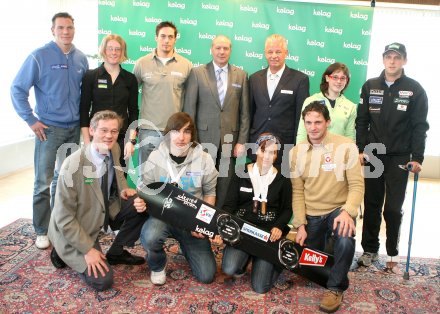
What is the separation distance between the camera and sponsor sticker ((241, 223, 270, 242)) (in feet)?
8.71

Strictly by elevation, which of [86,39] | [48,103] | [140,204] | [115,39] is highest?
[86,39]

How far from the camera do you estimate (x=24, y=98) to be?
10.5 feet

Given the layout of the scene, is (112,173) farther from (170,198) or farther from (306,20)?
(306,20)

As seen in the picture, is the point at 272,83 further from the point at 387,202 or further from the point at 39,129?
the point at 39,129

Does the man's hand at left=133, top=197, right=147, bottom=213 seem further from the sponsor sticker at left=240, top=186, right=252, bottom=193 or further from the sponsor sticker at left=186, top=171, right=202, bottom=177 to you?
the sponsor sticker at left=240, top=186, right=252, bottom=193

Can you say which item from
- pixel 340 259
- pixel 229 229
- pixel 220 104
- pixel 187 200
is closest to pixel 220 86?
pixel 220 104

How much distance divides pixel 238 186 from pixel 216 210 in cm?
24

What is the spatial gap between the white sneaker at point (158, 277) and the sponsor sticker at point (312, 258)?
846 millimetres

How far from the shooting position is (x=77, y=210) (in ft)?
8.73

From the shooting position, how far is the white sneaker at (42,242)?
10.4 ft

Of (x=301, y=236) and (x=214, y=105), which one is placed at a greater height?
(x=214, y=105)

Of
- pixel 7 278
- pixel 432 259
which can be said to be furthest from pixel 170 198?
pixel 432 259

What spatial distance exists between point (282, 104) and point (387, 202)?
1.04m

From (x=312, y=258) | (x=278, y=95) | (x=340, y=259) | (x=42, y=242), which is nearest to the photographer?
(x=340, y=259)
